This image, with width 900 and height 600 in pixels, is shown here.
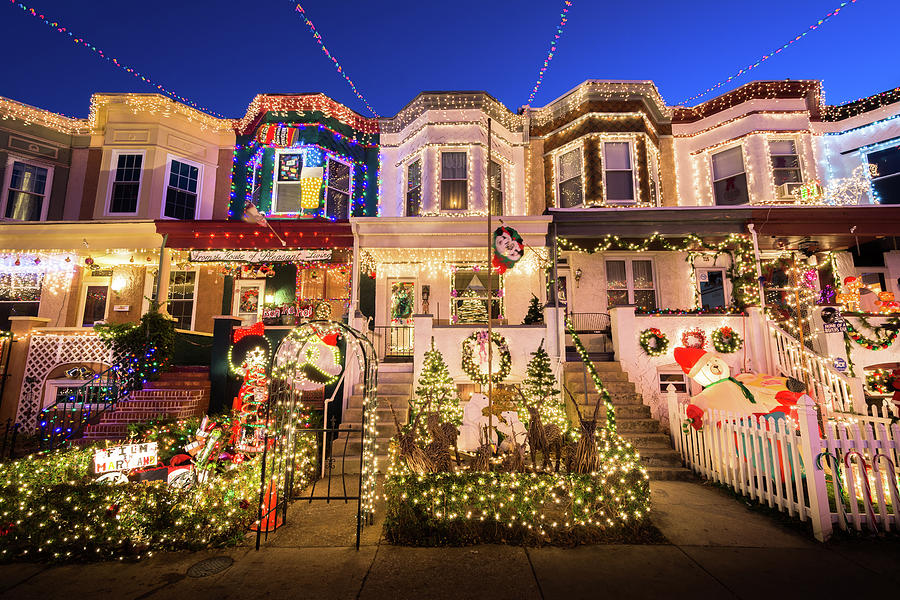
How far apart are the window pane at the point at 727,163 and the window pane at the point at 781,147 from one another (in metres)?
0.83

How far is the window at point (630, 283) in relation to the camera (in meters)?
12.1

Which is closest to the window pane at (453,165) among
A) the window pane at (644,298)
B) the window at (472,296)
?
the window at (472,296)

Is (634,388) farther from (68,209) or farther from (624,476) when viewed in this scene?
(68,209)

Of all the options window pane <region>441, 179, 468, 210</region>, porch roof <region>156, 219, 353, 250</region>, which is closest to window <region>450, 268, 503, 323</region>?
window pane <region>441, 179, 468, 210</region>

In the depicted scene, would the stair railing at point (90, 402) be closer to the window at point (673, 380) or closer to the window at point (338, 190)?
the window at point (338, 190)

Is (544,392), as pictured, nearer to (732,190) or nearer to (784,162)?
(732,190)

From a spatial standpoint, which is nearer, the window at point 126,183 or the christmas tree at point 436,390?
the christmas tree at point 436,390

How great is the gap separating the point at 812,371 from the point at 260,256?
12840mm

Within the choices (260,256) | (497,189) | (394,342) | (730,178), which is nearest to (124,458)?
(260,256)

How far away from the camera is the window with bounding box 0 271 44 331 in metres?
12.4

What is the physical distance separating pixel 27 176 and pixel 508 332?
52.1 ft

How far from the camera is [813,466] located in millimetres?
4711

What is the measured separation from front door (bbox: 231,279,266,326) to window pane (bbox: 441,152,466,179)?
21.9 feet

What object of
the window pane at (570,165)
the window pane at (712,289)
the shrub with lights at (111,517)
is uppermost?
the window pane at (570,165)
